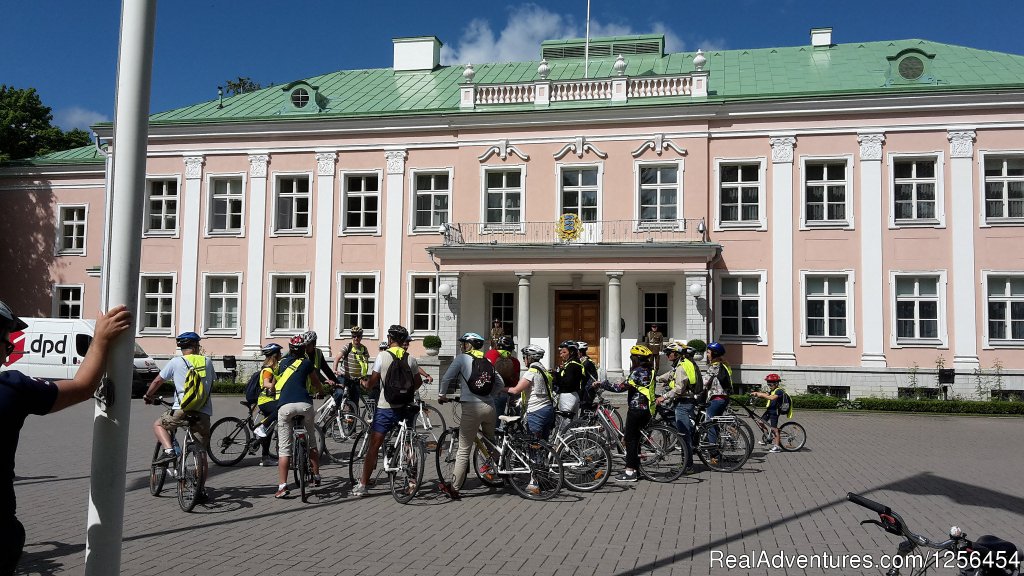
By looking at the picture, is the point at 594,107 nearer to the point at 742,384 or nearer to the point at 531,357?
the point at 742,384

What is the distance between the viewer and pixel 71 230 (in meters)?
31.0

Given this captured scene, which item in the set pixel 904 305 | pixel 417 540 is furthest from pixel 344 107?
pixel 417 540

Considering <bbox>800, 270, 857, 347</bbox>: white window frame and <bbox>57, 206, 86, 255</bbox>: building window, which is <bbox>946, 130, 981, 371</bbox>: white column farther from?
<bbox>57, 206, 86, 255</bbox>: building window

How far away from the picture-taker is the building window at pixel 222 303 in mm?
28203

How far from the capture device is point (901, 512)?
332 inches

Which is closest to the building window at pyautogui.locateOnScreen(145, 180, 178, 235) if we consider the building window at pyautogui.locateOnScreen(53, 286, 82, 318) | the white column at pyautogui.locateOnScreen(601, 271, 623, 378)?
the building window at pyautogui.locateOnScreen(53, 286, 82, 318)

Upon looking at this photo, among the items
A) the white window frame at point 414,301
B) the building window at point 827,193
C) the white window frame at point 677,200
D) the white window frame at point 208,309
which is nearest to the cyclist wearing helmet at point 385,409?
the white window frame at point 677,200

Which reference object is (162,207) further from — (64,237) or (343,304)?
(343,304)

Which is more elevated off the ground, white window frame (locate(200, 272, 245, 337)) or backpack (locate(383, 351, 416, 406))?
white window frame (locate(200, 272, 245, 337))

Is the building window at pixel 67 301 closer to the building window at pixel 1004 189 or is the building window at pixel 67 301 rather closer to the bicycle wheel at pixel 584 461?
the bicycle wheel at pixel 584 461

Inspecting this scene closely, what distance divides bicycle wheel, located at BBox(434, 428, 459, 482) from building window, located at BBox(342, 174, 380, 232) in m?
18.6

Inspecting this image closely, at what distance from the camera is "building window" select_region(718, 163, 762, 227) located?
2497 centimetres

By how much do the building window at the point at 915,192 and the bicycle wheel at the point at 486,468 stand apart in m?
19.2

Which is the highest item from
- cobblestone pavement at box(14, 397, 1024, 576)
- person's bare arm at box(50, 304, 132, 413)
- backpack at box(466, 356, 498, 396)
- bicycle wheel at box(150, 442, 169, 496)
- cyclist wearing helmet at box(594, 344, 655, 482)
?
person's bare arm at box(50, 304, 132, 413)
